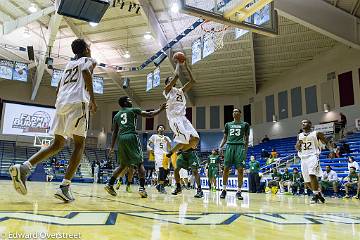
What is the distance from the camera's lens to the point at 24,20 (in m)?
16.7

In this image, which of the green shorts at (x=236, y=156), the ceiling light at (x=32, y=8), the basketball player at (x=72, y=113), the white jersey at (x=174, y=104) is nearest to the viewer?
the basketball player at (x=72, y=113)

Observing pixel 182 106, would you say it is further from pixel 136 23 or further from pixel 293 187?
pixel 136 23

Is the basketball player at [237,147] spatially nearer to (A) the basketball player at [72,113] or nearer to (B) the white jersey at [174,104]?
(B) the white jersey at [174,104]

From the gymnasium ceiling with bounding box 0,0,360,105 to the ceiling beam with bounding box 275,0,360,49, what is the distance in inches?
18.7

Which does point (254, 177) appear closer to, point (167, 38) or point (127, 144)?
point (127, 144)

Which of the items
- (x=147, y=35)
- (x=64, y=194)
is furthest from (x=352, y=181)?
(x=147, y=35)

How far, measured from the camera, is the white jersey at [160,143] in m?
9.41

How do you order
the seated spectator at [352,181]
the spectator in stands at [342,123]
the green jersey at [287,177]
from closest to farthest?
1. the seated spectator at [352,181]
2. the green jersey at [287,177]
3. the spectator in stands at [342,123]

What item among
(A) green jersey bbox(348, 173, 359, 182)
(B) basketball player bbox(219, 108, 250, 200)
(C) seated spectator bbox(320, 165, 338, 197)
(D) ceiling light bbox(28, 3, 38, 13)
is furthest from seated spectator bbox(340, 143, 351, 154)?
(D) ceiling light bbox(28, 3, 38, 13)

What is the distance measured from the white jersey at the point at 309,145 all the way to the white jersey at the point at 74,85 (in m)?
4.67

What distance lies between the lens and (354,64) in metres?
19.7

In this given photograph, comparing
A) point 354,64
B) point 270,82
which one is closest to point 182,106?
→ point 354,64

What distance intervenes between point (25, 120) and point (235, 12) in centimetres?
2167

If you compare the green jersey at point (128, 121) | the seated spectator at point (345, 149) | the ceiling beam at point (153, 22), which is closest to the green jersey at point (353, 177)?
the seated spectator at point (345, 149)
